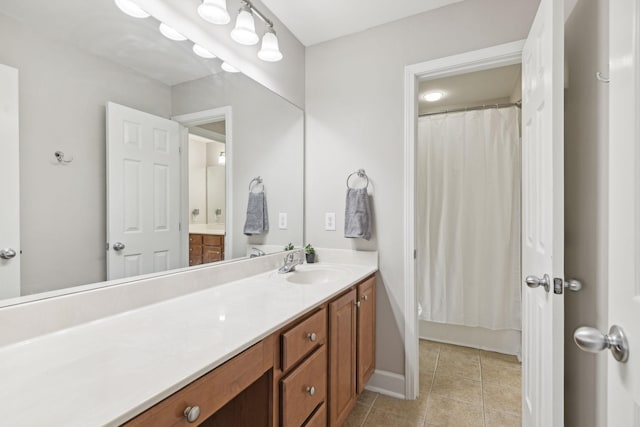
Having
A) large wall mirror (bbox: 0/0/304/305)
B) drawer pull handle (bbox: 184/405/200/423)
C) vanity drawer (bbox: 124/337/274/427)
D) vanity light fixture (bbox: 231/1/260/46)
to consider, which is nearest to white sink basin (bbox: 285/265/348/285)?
large wall mirror (bbox: 0/0/304/305)

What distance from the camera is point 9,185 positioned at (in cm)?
89

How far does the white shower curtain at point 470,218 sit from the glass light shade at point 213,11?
1.79m

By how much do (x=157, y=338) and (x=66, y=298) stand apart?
1.16 ft

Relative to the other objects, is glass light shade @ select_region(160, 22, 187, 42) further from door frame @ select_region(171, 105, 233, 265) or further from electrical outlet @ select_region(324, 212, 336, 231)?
electrical outlet @ select_region(324, 212, 336, 231)

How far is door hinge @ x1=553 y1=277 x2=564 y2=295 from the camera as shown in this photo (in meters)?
1.05

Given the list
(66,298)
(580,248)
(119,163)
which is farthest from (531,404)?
(119,163)

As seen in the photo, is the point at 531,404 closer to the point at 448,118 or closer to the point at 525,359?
the point at 525,359

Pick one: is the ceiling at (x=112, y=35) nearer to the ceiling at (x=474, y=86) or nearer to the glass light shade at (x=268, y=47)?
the glass light shade at (x=268, y=47)

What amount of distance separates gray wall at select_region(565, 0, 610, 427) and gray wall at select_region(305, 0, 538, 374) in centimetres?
63

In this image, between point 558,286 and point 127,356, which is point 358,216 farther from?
point 127,356

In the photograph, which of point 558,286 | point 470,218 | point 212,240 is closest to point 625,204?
point 558,286

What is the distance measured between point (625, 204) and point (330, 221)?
175 centimetres

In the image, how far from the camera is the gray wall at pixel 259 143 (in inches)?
61.6

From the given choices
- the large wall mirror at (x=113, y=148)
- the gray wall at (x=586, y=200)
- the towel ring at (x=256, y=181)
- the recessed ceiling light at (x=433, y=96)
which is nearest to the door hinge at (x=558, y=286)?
the gray wall at (x=586, y=200)
